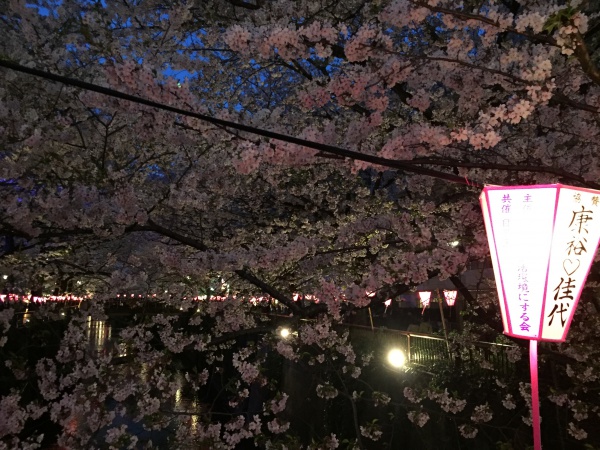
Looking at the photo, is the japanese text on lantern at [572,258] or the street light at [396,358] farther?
the street light at [396,358]

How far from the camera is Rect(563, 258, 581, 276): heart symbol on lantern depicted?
156 inches

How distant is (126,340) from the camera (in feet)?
24.8

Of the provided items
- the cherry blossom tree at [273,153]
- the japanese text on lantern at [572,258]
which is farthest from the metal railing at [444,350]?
the japanese text on lantern at [572,258]

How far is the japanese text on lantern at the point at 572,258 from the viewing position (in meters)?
3.94

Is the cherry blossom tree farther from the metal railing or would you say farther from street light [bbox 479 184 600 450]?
street light [bbox 479 184 600 450]

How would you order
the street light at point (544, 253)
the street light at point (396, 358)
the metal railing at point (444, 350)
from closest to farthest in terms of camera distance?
1. the street light at point (544, 253)
2. the metal railing at point (444, 350)
3. the street light at point (396, 358)

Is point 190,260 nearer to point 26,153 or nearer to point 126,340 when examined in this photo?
point 126,340

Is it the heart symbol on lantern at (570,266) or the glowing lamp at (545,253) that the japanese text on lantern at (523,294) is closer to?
the glowing lamp at (545,253)

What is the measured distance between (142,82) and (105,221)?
2.50m

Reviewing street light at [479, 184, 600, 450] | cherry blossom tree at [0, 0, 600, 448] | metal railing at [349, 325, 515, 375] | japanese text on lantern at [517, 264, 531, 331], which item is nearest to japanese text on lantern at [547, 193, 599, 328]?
street light at [479, 184, 600, 450]

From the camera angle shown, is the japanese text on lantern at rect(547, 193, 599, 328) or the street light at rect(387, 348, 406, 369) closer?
the japanese text on lantern at rect(547, 193, 599, 328)

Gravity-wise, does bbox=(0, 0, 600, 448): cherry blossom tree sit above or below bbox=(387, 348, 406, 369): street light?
above

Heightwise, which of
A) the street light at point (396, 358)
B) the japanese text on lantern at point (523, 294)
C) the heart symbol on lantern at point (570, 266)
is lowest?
the street light at point (396, 358)

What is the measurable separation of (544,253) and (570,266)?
24 cm
